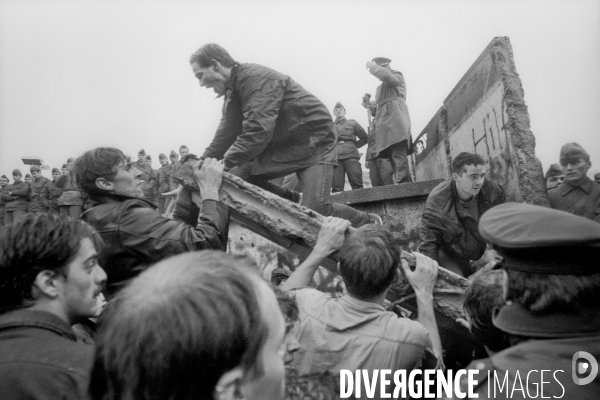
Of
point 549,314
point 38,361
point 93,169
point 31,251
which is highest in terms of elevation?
point 93,169

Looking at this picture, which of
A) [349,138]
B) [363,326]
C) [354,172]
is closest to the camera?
[363,326]

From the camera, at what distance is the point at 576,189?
4410 mm

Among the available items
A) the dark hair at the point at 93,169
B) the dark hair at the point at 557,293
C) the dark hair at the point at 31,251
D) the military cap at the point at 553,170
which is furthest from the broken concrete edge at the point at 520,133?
the dark hair at the point at 31,251

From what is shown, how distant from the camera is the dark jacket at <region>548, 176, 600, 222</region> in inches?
169

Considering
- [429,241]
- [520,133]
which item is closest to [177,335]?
[429,241]

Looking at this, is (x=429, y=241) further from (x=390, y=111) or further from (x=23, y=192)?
(x=23, y=192)

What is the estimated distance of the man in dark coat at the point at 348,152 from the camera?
827 centimetres

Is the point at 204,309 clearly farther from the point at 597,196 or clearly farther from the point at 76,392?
the point at 597,196

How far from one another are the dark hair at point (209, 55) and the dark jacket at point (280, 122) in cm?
11

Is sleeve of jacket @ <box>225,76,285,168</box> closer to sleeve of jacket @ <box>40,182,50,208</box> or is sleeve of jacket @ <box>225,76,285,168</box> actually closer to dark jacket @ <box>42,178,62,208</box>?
dark jacket @ <box>42,178,62,208</box>

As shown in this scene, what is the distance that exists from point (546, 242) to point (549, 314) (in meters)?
0.18

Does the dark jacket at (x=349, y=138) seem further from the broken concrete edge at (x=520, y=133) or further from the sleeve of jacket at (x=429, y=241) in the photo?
the sleeve of jacket at (x=429, y=241)

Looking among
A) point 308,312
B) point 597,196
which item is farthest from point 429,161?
point 308,312

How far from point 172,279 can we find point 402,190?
4818 millimetres
